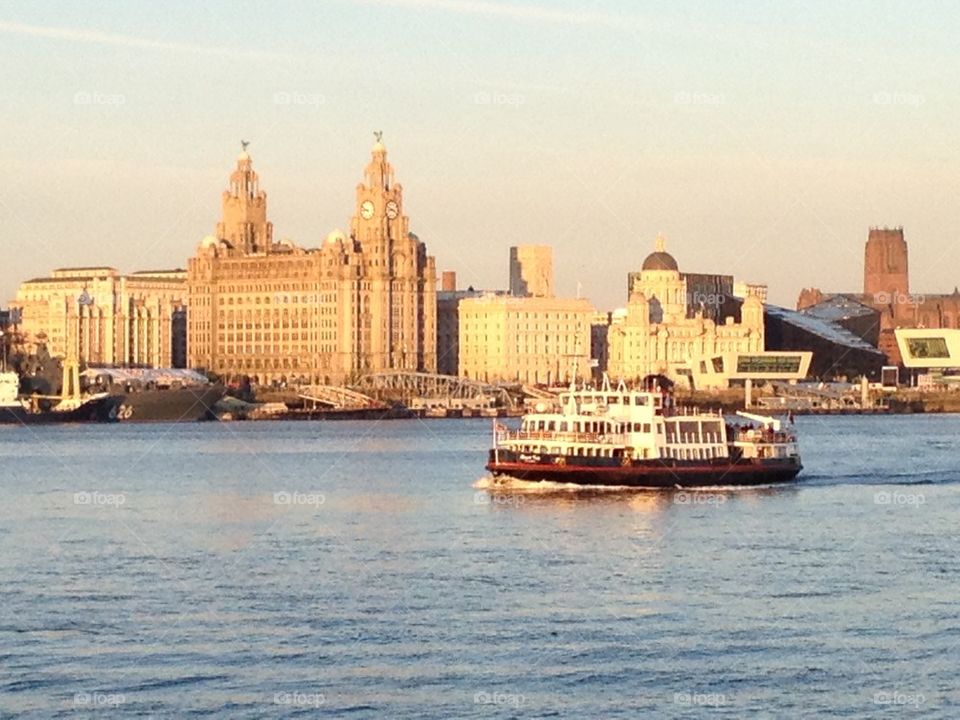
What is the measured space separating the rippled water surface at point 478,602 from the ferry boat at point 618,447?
1.83 meters

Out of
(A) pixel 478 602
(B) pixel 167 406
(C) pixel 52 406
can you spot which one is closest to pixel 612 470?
(A) pixel 478 602

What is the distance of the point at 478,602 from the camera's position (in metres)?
43.6

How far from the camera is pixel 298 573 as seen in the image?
48.3m

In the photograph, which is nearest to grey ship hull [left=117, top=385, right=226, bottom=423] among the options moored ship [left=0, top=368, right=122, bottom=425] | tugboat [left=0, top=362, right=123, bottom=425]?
tugboat [left=0, top=362, right=123, bottom=425]

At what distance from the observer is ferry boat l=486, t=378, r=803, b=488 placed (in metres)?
71.4

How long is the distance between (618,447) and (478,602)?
28.3m

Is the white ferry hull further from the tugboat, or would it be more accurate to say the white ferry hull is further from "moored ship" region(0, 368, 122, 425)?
"moored ship" region(0, 368, 122, 425)

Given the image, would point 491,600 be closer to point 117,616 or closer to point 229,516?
point 117,616

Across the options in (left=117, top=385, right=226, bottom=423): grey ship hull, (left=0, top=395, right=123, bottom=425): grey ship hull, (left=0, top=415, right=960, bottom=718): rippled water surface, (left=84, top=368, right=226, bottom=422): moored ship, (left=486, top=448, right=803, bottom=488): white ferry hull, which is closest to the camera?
(left=0, top=415, right=960, bottom=718): rippled water surface

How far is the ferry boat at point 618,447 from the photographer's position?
7138cm

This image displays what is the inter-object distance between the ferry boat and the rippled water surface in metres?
1.83

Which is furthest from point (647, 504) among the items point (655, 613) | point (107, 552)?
point (655, 613)

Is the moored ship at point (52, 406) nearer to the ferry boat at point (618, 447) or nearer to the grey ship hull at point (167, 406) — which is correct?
the grey ship hull at point (167, 406)

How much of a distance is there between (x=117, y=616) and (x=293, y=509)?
24.6m
